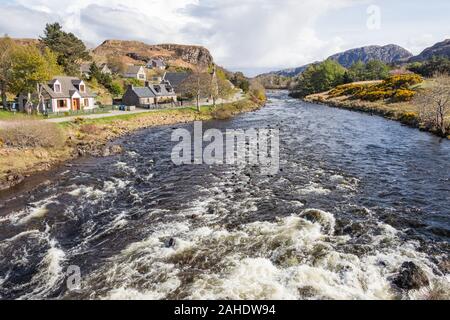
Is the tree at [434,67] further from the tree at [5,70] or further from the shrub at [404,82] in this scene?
the tree at [5,70]

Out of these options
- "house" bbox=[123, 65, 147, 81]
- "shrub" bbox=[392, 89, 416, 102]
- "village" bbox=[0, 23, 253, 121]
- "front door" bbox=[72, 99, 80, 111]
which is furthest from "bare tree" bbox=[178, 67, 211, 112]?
"house" bbox=[123, 65, 147, 81]

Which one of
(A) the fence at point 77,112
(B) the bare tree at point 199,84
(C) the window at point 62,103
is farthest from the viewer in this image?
(B) the bare tree at point 199,84

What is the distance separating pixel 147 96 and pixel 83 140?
37329mm

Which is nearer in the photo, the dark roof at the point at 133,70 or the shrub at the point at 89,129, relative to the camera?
the shrub at the point at 89,129

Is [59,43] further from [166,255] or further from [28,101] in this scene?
[166,255]

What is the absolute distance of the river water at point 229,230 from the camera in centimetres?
1441

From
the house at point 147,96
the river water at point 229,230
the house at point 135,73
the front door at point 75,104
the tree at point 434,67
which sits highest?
the house at point 135,73

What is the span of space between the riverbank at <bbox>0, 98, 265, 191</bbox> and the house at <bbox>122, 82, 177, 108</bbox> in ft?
31.4

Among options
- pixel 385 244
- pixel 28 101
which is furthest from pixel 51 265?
pixel 28 101

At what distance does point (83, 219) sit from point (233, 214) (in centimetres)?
964

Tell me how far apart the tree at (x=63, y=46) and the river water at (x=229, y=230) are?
201 ft

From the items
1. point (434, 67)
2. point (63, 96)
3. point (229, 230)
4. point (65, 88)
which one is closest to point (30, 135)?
point (63, 96)

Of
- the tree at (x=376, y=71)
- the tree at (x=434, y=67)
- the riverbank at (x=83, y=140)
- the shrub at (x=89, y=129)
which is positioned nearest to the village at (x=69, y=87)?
the riverbank at (x=83, y=140)

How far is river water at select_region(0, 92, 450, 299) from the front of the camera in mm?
14414
